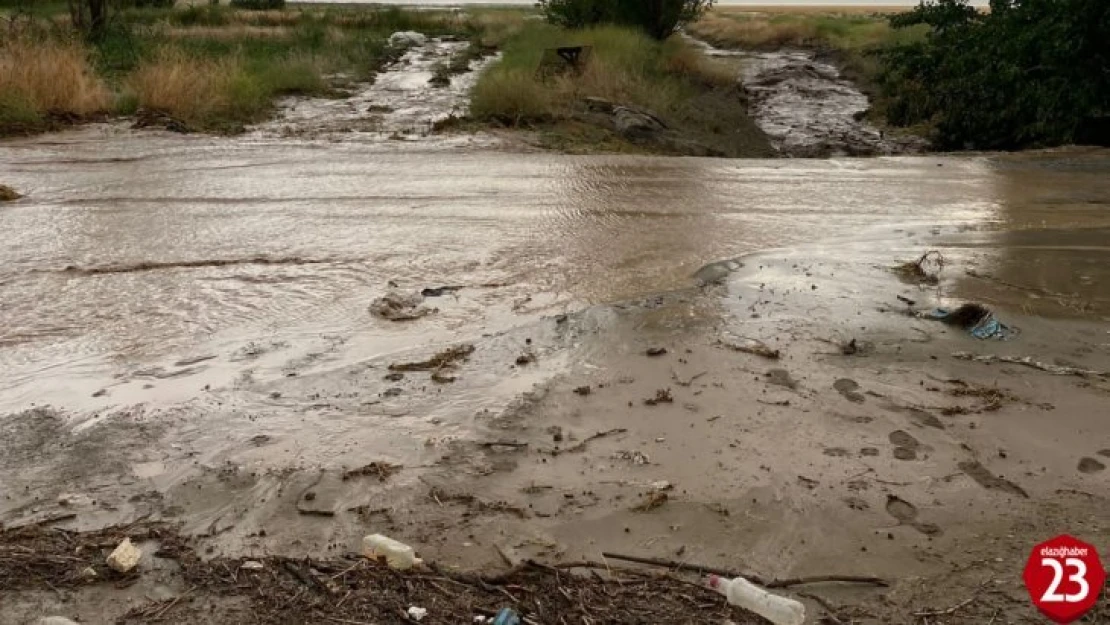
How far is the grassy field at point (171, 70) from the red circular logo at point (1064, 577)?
44.7 ft

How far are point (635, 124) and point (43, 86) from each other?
948 cm

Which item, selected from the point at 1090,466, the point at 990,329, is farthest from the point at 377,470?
the point at 990,329

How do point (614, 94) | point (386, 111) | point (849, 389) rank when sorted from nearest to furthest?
point (849, 389) → point (614, 94) → point (386, 111)

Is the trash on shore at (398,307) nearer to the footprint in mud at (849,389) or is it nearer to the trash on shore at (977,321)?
the footprint in mud at (849,389)

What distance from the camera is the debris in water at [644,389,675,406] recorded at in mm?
4380

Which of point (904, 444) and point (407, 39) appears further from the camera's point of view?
point (407, 39)

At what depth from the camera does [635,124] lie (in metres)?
15.1

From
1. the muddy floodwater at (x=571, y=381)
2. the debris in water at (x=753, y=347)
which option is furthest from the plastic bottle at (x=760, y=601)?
the debris in water at (x=753, y=347)

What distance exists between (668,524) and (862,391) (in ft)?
5.39

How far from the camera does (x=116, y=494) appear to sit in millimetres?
3596

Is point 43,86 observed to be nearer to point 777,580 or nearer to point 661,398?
point 661,398

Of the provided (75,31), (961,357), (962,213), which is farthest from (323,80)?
(961,357)

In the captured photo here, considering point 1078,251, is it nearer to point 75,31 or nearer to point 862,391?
point 862,391

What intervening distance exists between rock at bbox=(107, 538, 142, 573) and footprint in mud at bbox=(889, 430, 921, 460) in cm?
299
